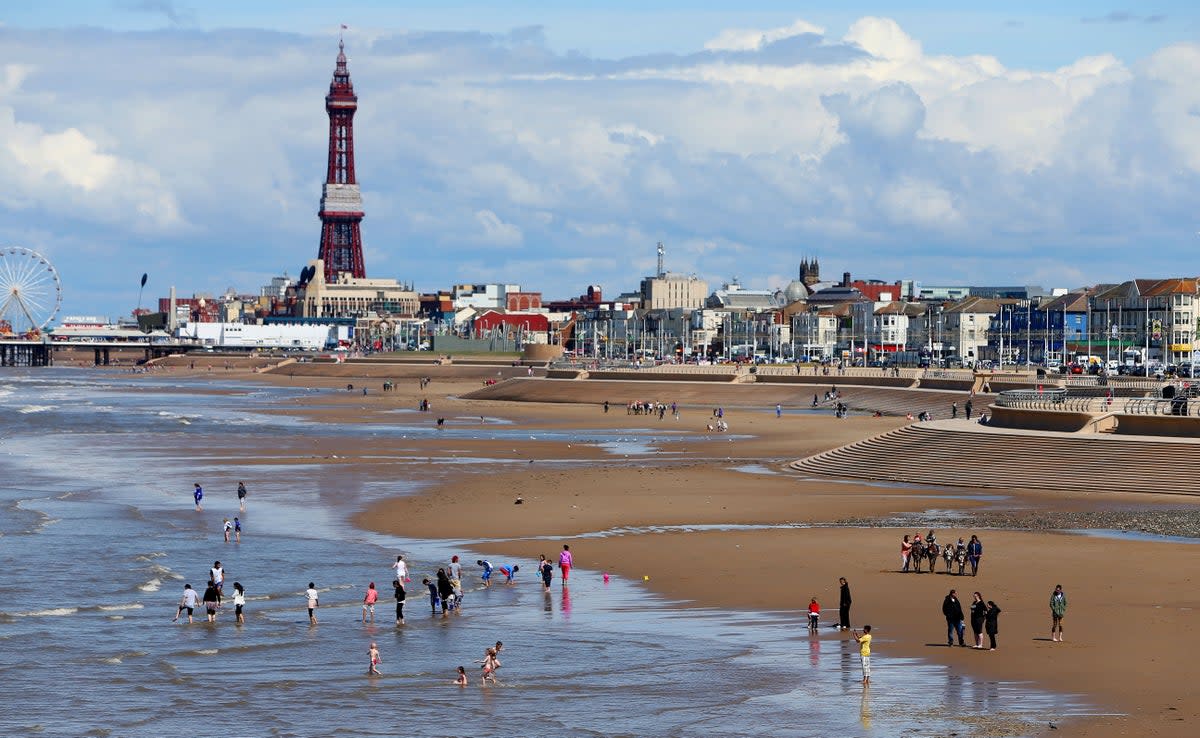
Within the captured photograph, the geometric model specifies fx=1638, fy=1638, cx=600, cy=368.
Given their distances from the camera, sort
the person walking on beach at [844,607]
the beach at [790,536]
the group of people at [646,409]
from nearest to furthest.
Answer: the beach at [790,536] → the person walking on beach at [844,607] → the group of people at [646,409]

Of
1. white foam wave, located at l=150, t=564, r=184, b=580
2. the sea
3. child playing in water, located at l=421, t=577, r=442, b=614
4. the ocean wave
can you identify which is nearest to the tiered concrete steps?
the sea

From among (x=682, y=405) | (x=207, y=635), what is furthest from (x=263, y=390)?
(x=207, y=635)

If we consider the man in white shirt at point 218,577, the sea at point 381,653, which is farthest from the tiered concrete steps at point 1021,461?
the man in white shirt at point 218,577

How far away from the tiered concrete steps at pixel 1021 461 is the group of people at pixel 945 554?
14733mm

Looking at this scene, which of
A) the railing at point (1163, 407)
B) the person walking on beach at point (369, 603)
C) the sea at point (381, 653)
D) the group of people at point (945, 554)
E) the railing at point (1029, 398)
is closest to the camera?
the sea at point (381, 653)

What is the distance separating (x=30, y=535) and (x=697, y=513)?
1703 centimetres

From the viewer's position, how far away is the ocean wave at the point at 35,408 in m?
99.8

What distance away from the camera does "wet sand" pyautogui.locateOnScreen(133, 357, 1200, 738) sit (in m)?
24.4

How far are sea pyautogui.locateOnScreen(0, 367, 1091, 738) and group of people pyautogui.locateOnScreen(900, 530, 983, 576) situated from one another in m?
5.14

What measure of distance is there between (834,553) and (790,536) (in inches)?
117

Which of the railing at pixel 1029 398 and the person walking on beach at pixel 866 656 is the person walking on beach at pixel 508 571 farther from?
the railing at pixel 1029 398

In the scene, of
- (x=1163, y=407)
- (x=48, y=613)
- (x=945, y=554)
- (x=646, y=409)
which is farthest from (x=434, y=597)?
(x=646, y=409)

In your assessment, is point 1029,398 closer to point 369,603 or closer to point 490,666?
point 369,603

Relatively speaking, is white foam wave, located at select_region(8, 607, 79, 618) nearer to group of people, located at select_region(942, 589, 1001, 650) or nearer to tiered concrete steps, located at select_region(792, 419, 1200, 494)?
group of people, located at select_region(942, 589, 1001, 650)
